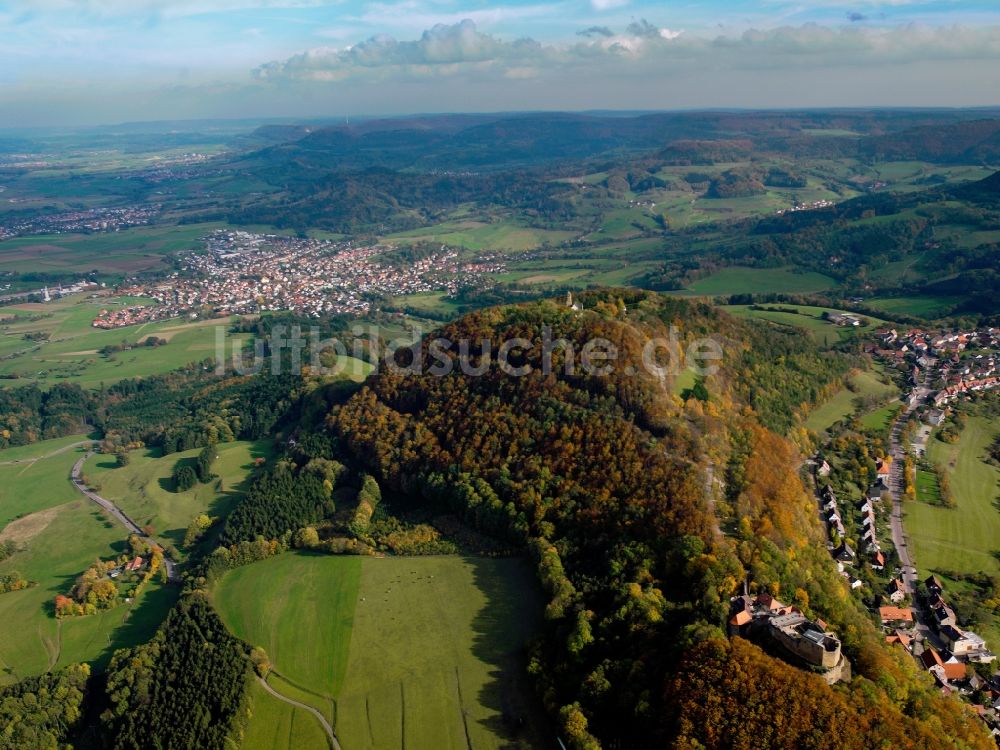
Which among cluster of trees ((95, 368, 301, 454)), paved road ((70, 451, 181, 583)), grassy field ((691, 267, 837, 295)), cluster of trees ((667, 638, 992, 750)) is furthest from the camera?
grassy field ((691, 267, 837, 295))

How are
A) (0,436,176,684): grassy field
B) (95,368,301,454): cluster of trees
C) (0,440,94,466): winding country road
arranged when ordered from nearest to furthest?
(0,436,176,684): grassy field < (95,368,301,454): cluster of trees < (0,440,94,466): winding country road

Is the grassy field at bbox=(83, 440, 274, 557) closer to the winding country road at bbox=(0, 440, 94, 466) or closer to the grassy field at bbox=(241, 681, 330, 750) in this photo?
the winding country road at bbox=(0, 440, 94, 466)

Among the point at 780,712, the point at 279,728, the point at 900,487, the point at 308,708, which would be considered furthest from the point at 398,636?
the point at 900,487

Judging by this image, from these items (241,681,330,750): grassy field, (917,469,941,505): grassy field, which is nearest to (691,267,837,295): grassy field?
(917,469,941,505): grassy field

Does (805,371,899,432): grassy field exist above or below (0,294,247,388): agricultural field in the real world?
above

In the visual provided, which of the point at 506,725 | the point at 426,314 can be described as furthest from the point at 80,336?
the point at 506,725

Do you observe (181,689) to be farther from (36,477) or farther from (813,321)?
(813,321)
